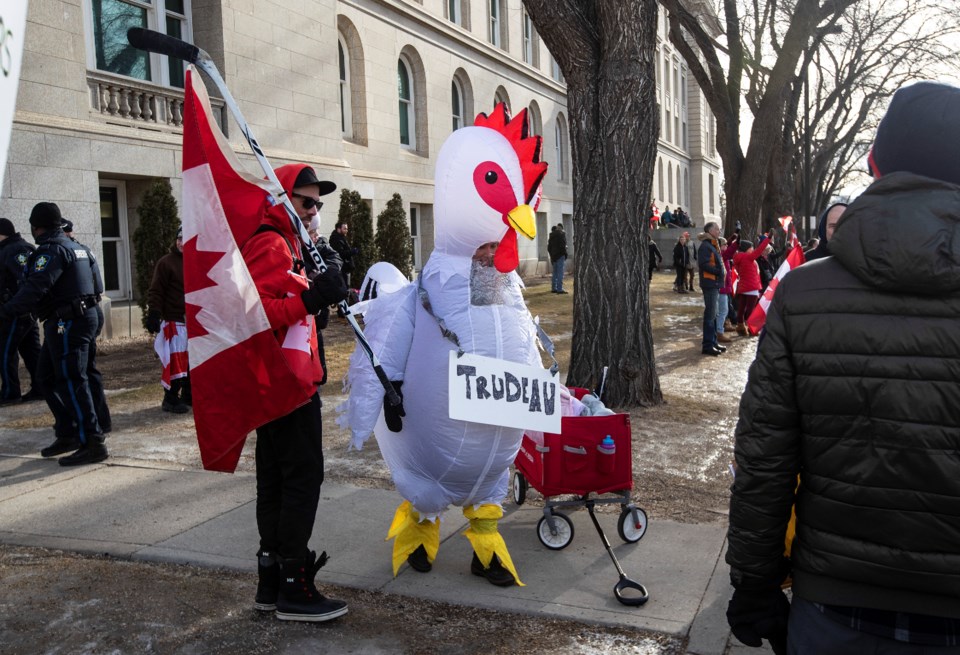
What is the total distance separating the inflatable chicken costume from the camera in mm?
4297

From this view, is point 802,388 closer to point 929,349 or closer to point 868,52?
point 929,349

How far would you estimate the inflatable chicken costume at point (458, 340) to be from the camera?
4297mm

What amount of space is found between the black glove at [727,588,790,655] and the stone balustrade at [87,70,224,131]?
46.8 ft

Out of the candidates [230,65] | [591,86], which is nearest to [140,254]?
[230,65]

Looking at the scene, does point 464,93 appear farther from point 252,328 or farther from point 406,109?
point 252,328

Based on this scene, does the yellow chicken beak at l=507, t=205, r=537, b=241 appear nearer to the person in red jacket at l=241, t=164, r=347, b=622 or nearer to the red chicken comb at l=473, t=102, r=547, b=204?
the red chicken comb at l=473, t=102, r=547, b=204

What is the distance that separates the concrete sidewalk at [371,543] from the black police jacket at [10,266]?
3068 mm

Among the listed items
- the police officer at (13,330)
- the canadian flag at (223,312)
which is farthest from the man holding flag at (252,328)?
the police officer at (13,330)

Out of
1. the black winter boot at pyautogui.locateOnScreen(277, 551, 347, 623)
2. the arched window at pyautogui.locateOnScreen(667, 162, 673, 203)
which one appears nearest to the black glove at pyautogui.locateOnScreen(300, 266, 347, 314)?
the black winter boot at pyautogui.locateOnScreen(277, 551, 347, 623)

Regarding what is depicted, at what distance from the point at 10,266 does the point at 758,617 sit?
878 cm

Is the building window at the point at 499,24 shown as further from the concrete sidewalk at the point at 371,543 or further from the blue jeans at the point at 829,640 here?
the blue jeans at the point at 829,640

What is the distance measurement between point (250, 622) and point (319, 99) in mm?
16566

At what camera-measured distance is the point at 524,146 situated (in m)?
4.61

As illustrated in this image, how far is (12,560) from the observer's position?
4852 mm
